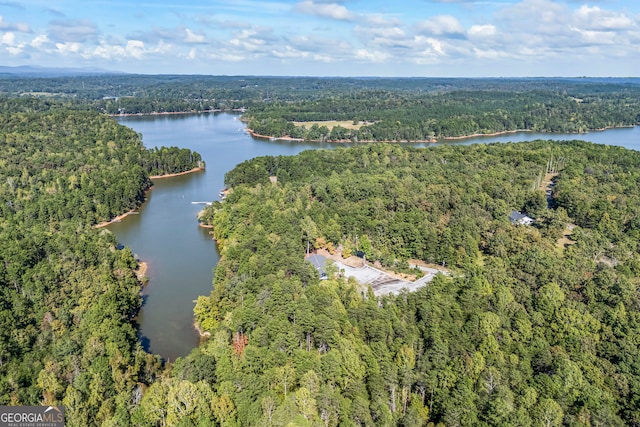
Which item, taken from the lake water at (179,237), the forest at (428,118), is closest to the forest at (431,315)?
the lake water at (179,237)

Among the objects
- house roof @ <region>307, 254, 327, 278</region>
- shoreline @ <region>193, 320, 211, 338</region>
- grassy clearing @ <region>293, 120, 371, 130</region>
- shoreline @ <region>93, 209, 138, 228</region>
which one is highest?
grassy clearing @ <region>293, 120, 371, 130</region>

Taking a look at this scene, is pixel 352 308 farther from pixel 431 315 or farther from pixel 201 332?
pixel 201 332

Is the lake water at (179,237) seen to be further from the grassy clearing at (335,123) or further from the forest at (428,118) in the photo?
the grassy clearing at (335,123)

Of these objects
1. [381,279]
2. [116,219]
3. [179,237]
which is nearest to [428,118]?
[116,219]

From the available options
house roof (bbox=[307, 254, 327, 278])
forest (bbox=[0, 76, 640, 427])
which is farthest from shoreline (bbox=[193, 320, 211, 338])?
house roof (bbox=[307, 254, 327, 278])

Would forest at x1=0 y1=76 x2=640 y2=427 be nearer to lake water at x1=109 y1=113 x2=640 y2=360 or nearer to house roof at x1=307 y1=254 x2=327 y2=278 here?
house roof at x1=307 y1=254 x2=327 y2=278

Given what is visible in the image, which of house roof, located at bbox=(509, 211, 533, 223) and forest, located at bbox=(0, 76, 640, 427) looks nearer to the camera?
forest, located at bbox=(0, 76, 640, 427)
